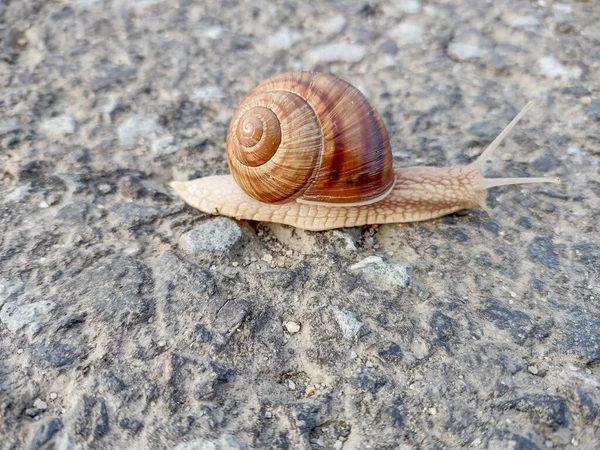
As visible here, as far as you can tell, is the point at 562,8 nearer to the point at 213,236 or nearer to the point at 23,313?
the point at 213,236

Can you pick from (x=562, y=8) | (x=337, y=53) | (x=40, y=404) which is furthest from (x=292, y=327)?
(x=562, y=8)

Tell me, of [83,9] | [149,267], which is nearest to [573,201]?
[149,267]

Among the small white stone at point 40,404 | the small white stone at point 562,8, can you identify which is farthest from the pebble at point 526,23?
the small white stone at point 40,404

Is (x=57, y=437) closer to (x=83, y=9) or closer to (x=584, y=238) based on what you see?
(x=584, y=238)

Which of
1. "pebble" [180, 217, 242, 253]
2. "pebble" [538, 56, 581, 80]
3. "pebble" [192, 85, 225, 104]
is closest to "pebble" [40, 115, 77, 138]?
"pebble" [192, 85, 225, 104]

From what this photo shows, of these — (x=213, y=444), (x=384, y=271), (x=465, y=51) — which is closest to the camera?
(x=213, y=444)

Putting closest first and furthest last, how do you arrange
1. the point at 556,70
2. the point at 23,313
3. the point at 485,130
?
the point at 23,313
the point at 485,130
the point at 556,70
